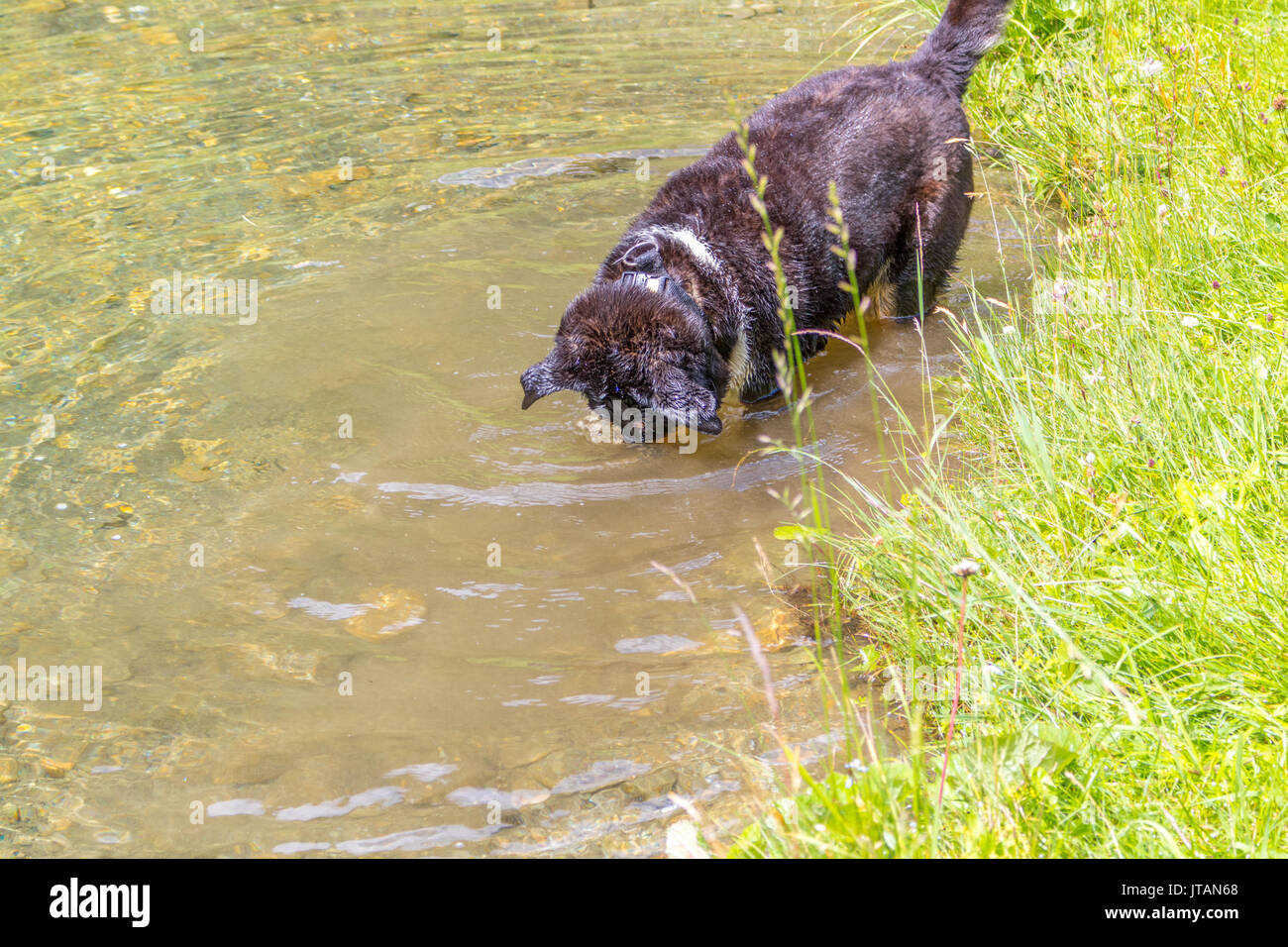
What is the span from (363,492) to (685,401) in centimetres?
127

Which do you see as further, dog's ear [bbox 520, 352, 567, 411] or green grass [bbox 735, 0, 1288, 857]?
dog's ear [bbox 520, 352, 567, 411]

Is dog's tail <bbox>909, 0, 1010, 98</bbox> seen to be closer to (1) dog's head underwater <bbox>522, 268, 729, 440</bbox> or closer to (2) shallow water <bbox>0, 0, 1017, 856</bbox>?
(2) shallow water <bbox>0, 0, 1017, 856</bbox>

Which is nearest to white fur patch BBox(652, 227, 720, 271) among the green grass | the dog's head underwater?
the dog's head underwater

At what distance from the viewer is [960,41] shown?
17.2 ft

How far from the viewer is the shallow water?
111 inches

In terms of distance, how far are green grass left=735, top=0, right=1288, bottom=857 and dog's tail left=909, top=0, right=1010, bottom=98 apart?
2.40 ft

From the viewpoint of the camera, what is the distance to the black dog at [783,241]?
4.23m

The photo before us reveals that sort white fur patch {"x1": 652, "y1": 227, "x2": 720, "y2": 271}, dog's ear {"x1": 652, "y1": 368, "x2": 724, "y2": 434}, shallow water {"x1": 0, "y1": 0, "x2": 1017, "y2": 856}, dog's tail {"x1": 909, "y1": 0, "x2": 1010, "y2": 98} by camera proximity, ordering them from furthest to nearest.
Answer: dog's tail {"x1": 909, "y1": 0, "x2": 1010, "y2": 98} < white fur patch {"x1": 652, "y1": 227, "x2": 720, "y2": 271} < dog's ear {"x1": 652, "y1": 368, "x2": 724, "y2": 434} < shallow water {"x1": 0, "y1": 0, "x2": 1017, "y2": 856}

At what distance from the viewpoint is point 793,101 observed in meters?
5.08

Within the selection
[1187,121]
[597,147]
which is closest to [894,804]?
[1187,121]

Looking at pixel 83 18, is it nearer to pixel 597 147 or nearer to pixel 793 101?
pixel 597 147

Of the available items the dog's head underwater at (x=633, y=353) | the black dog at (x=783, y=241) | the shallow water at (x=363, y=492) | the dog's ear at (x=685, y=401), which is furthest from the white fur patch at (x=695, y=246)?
the shallow water at (x=363, y=492)

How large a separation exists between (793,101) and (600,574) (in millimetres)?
2662

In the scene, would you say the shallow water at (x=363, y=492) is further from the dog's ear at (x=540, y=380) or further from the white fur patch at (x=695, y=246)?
the white fur patch at (x=695, y=246)
